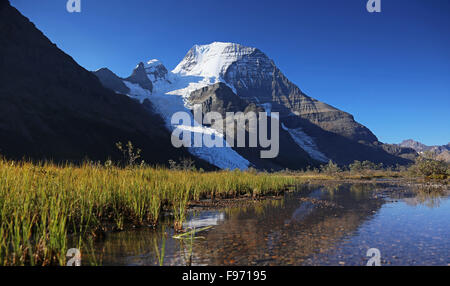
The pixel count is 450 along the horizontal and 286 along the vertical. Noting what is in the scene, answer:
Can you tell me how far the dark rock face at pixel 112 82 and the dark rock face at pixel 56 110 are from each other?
1704 inches

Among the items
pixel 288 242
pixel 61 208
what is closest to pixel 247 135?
pixel 288 242

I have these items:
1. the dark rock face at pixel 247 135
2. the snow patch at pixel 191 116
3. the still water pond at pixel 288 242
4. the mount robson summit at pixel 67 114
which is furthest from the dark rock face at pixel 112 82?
the still water pond at pixel 288 242

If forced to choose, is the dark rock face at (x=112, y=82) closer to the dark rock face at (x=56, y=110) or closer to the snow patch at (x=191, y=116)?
the snow patch at (x=191, y=116)

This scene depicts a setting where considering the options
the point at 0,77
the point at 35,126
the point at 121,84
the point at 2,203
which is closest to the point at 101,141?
the point at 35,126

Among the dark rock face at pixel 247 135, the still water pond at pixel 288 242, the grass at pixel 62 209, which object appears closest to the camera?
the grass at pixel 62 209

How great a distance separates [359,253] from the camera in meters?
5.59

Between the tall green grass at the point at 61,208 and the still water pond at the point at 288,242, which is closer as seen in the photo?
the tall green grass at the point at 61,208

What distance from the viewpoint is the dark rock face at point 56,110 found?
70.9 metres

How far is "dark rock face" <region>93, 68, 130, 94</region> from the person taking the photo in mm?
169875

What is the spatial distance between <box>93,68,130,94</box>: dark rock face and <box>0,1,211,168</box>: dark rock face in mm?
43275

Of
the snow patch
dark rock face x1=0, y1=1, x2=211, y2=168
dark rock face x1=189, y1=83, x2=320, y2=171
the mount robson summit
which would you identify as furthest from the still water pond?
dark rock face x1=189, y1=83, x2=320, y2=171

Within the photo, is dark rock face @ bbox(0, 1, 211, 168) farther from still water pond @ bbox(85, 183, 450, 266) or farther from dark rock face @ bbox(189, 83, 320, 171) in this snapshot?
still water pond @ bbox(85, 183, 450, 266)
